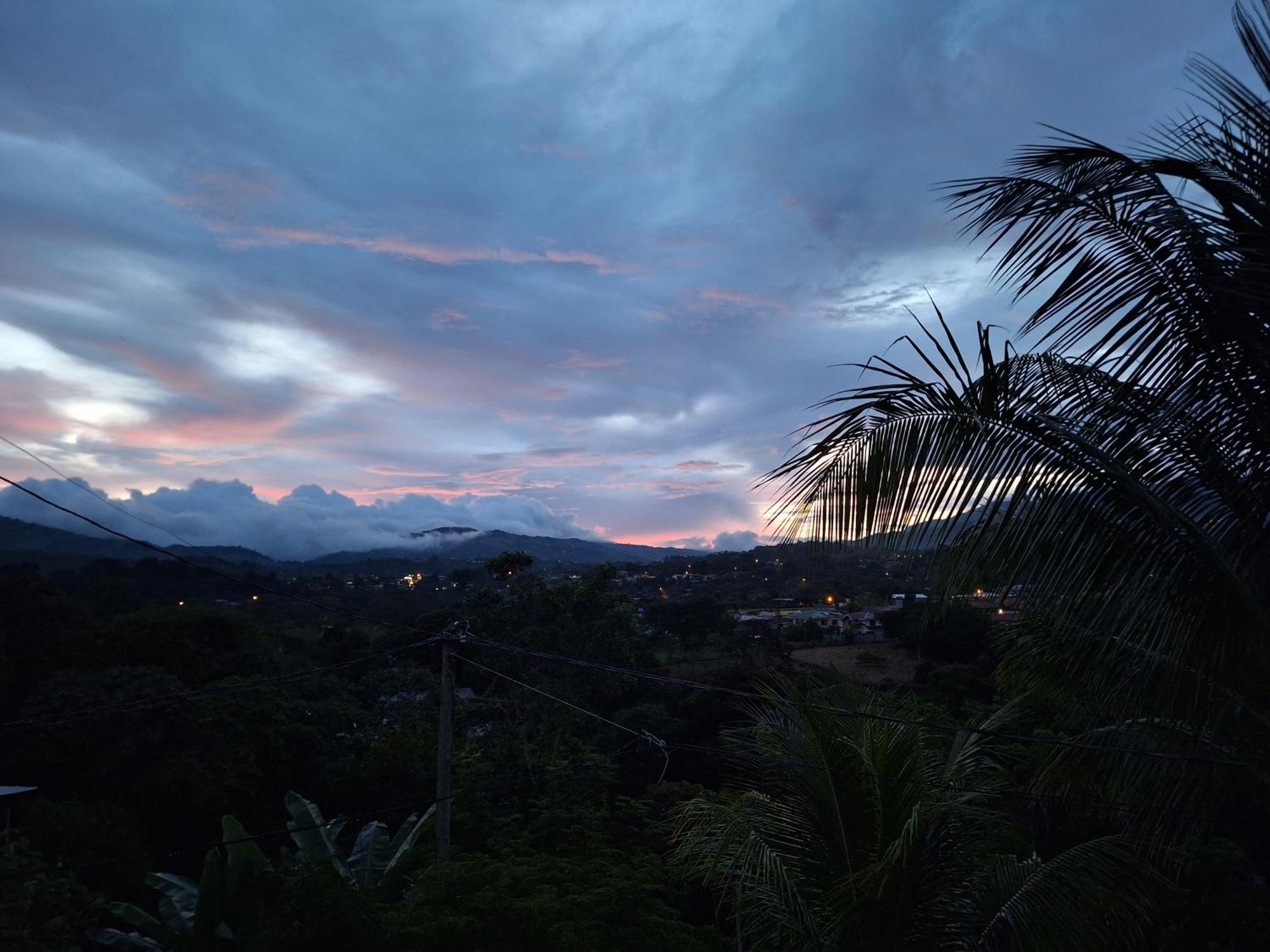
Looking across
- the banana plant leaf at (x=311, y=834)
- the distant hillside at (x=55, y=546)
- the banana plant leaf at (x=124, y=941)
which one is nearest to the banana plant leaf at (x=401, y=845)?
the banana plant leaf at (x=311, y=834)

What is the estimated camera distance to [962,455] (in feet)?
9.62

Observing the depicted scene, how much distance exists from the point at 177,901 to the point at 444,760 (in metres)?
4.66

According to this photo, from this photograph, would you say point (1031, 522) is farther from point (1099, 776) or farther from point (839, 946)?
point (839, 946)

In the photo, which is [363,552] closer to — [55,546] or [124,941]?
[55,546]

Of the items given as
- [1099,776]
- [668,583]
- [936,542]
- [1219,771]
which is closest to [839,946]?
[1099,776]

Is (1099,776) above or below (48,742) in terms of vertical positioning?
above

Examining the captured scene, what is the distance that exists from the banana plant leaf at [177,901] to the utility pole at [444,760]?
3812mm

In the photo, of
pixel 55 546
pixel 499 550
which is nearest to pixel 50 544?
pixel 55 546

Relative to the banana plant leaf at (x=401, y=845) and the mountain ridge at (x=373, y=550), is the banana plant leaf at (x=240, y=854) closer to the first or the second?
the banana plant leaf at (x=401, y=845)

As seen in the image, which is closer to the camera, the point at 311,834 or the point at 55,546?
the point at 311,834

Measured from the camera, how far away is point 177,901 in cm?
1086

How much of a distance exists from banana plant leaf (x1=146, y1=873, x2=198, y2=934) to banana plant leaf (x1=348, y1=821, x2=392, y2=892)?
82.1 inches

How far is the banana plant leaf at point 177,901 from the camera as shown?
35.0 ft

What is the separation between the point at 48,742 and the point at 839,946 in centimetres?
1671
